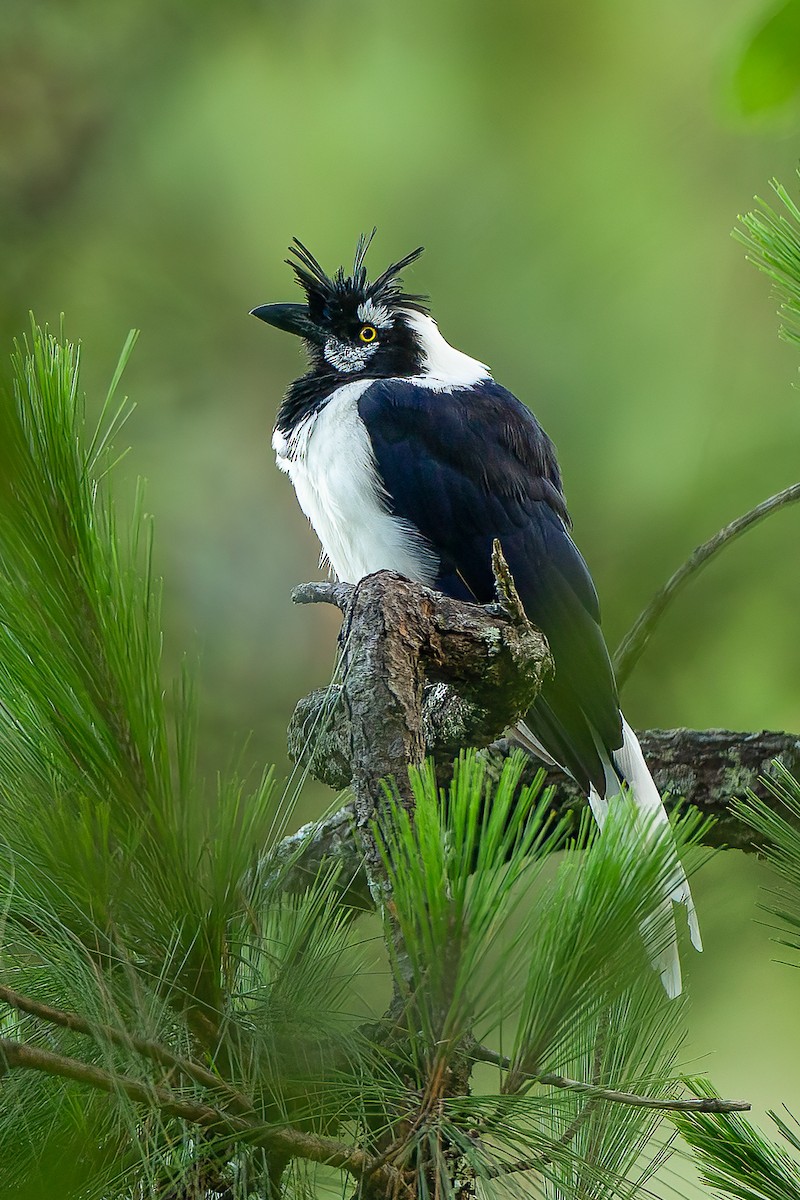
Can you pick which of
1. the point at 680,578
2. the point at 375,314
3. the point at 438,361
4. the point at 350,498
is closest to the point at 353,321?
the point at 375,314

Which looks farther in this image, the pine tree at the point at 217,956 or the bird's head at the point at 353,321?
the bird's head at the point at 353,321

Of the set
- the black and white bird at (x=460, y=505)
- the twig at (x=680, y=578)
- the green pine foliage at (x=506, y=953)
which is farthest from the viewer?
the black and white bird at (x=460, y=505)

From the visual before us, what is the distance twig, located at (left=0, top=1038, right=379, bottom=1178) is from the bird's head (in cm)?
151

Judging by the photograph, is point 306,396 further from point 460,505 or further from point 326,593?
point 326,593

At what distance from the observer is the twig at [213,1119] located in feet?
1.99

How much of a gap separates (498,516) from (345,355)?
452 millimetres

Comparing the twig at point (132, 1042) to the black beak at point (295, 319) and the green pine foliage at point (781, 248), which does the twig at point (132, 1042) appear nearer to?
the green pine foliage at point (781, 248)

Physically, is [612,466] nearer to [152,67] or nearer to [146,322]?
[146,322]

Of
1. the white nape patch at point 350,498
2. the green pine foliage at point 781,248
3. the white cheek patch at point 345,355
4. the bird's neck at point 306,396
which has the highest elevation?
the green pine foliage at point 781,248

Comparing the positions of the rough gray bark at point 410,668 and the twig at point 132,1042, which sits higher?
the rough gray bark at point 410,668

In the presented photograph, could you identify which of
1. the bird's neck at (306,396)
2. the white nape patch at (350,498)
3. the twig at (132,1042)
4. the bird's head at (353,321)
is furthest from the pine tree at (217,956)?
the bird's head at (353,321)

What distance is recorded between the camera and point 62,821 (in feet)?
2.26

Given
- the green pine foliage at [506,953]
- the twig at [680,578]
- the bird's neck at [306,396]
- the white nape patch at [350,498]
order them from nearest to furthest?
1. the green pine foliage at [506,953]
2. the twig at [680,578]
3. the white nape patch at [350,498]
4. the bird's neck at [306,396]

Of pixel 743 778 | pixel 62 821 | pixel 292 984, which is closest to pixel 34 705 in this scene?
pixel 62 821
